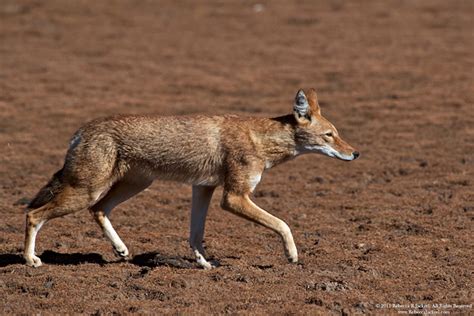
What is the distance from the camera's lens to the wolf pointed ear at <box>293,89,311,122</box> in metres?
9.69

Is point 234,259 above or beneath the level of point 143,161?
beneath

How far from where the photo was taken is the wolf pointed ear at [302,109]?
9.69m

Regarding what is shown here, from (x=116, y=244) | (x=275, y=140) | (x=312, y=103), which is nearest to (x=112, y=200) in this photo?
(x=116, y=244)

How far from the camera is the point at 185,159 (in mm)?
9367

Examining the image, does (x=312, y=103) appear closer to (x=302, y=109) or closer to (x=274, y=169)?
(x=302, y=109)

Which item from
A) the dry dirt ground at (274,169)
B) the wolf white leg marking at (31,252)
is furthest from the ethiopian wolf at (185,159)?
the dry dirt ground at (274,169)

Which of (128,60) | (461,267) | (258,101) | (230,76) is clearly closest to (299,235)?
(461,267)

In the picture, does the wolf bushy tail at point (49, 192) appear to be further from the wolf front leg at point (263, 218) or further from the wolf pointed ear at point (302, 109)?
the wolf pointed ear at point (302, 109)

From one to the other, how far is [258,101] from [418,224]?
932cm

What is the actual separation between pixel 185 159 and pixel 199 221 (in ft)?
2.43

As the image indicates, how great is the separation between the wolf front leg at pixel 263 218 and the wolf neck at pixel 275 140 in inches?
25.6

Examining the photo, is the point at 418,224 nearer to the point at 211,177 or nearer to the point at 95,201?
the point at 211,177

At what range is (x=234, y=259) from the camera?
9.66 meters

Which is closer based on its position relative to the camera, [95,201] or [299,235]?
[95,201]
